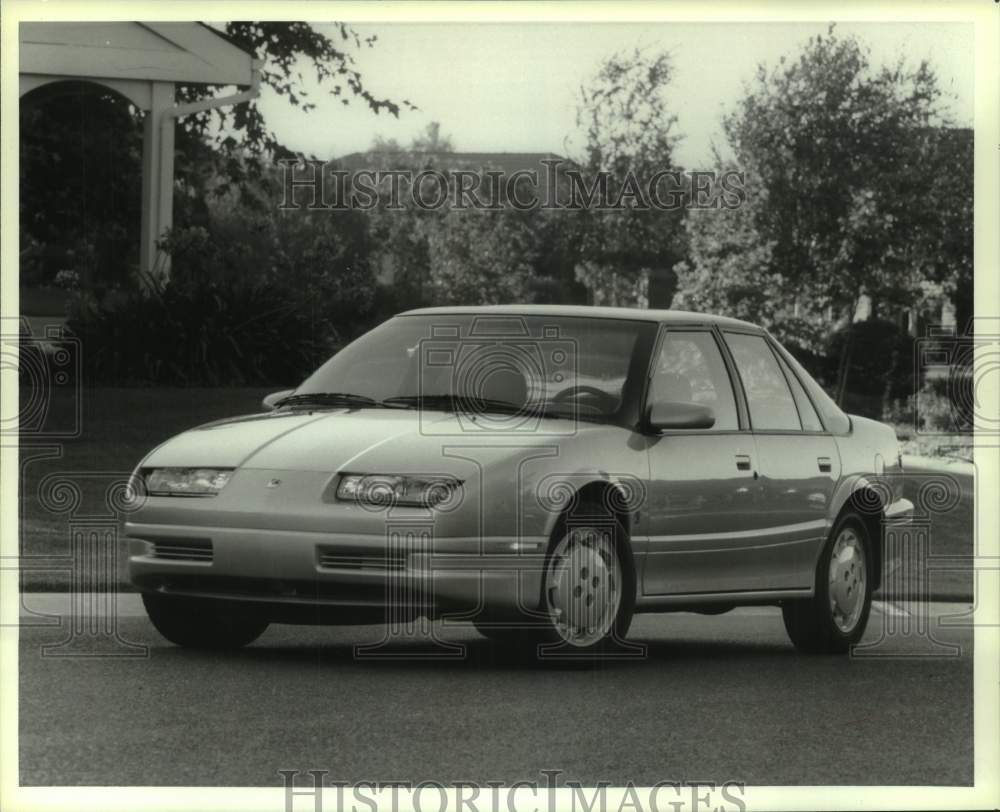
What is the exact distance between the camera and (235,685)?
321 inches

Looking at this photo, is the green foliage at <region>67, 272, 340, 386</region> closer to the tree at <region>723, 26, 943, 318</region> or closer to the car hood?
the tree at <region>723, 26, 943, 318</region>

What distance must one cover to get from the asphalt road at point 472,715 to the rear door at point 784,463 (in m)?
0.52

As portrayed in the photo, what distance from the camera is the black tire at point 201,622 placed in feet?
28.9

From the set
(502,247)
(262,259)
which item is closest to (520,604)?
(502,247)

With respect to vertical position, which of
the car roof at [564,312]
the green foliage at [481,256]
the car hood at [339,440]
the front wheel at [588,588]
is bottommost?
the front wheel at [588,588]

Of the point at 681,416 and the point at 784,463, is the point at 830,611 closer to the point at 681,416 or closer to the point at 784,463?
the point at 784,463

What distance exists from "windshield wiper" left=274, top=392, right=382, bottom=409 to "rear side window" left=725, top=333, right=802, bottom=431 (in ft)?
6.48

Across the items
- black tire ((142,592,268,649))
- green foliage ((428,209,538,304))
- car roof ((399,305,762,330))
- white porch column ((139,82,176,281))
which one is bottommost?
black tire ((142,592,268,649))

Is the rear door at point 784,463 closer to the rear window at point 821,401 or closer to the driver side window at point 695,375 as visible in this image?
the rear window at point 821,401

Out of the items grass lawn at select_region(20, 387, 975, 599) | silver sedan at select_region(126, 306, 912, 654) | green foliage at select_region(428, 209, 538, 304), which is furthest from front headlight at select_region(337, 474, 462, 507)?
grass lawn at select_region(20, 387, 975, 599)

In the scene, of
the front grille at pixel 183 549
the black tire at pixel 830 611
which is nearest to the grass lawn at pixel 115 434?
the black tire at pixel 830 611

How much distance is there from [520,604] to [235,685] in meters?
1.24

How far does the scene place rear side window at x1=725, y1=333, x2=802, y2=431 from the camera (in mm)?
9820

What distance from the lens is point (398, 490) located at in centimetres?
807
